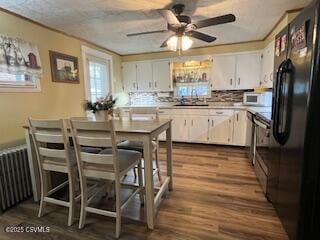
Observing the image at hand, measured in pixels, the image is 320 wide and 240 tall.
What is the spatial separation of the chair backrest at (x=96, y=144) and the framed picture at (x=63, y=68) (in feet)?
6.04

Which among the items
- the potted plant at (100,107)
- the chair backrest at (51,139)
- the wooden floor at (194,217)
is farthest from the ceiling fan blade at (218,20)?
the wooden floor at (194,217)

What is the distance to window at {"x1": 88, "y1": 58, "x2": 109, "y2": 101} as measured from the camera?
13.2 feet

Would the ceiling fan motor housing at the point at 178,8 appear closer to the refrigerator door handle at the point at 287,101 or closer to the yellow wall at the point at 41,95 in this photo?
the refrigerator door handle at the point at 287,101

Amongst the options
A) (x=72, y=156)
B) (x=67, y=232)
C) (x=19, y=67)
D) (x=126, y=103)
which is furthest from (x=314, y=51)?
(x=126, y=103)

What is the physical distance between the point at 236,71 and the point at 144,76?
2.19 metres

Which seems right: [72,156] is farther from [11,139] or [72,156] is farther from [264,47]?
[264,47]

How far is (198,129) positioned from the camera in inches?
171

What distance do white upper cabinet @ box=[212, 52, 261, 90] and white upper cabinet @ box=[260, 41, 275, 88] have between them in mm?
159

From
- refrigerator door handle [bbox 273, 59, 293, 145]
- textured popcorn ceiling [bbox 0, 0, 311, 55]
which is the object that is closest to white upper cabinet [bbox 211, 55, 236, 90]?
textured popcorn ceiling [bbox 0, 0, 311, 55]

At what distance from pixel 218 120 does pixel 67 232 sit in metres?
3.35

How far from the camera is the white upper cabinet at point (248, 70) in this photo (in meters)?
4.09

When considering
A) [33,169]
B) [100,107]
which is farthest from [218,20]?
[33,169]

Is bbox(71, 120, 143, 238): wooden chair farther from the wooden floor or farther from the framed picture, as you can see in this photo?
the framed picture

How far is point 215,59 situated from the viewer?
14.3ft
